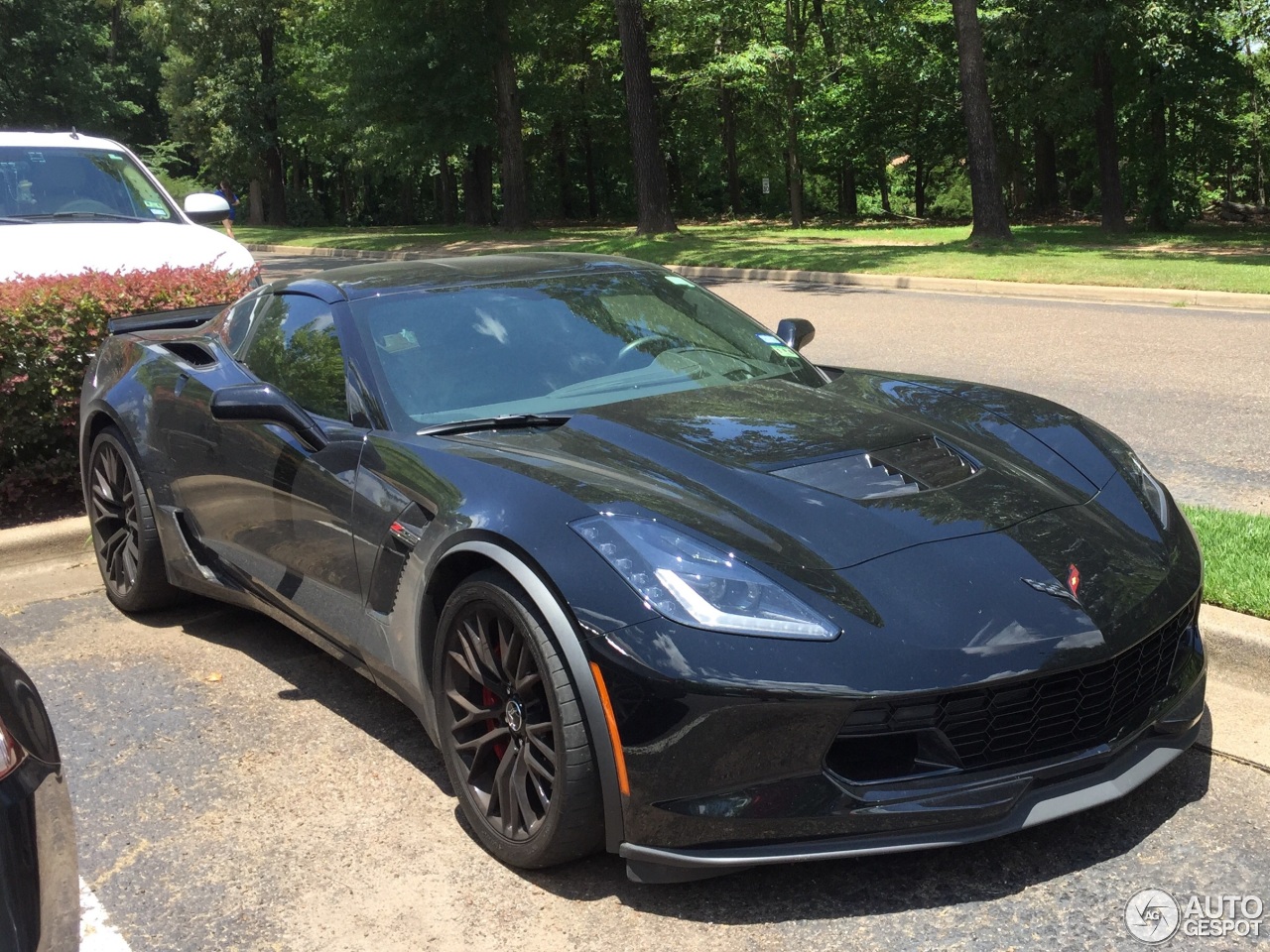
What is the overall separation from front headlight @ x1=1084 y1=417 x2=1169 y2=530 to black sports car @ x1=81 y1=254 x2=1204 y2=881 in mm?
18

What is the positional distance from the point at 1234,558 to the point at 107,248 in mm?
6830

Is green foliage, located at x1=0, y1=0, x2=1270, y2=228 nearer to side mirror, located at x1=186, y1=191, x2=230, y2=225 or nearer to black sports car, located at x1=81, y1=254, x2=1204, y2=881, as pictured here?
side mirror, located at x1=186, y1=191, x2=230, y2=225

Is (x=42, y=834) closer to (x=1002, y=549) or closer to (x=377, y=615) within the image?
(x=377, y=615)

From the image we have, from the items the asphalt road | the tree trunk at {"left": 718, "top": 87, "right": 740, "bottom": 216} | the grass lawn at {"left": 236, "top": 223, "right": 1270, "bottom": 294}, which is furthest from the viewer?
the tree trunk at {"left": 718, "top": 87, "right": 740, "bottom": 216}

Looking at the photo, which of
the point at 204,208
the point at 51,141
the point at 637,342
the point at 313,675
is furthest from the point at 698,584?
the point at 51,141

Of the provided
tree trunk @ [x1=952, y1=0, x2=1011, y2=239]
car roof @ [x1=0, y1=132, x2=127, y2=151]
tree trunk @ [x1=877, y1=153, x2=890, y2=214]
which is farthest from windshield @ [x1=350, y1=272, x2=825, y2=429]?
tree trunk @ [x1=877, y1=153, x2=890, y2=214]

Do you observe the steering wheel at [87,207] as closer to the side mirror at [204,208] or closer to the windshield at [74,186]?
the windshield at [74,186]

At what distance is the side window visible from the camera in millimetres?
4074

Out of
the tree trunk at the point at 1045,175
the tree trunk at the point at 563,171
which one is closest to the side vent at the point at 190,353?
the tree trunk at the point at 1045,175

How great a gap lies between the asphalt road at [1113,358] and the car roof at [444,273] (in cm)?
311

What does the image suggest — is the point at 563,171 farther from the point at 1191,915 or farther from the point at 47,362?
the point at 1191,915

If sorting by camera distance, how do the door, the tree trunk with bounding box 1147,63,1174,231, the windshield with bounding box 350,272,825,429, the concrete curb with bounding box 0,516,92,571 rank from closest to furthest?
1. the door
2. the windshield with bounding box 350,272,825,429
3. the concrete curb with bounding box 0,516,92,571
4. the tree trunk with bounding box 1147,63,1174,231

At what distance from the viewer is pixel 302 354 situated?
14.3 ft

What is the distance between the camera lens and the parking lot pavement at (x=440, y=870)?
282 cm
